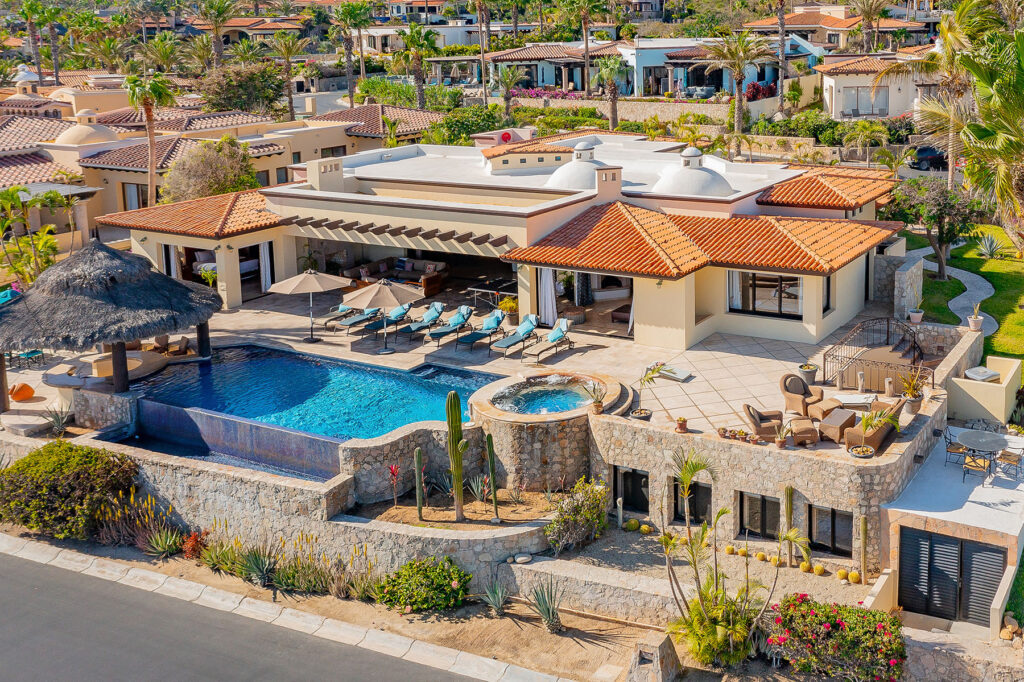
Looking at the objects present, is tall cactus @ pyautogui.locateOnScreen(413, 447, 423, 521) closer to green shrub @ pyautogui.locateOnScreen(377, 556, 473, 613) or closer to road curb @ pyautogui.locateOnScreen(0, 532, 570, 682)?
green shrub @ pyautogui.locateOnScreen(377, 556, 473, 613)

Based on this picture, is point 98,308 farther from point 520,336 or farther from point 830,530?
point 830,530

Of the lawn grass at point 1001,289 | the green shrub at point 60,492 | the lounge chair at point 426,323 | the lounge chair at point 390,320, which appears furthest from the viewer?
the lounge chair at point 426,323

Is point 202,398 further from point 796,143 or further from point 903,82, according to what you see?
point 903,82

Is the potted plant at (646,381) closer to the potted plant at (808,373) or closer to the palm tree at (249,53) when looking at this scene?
the potted plant at (808,373)

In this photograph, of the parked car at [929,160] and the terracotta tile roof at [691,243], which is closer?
the terracotta tile roof at [691,243]

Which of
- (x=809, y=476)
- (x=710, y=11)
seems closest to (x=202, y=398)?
(x=809, y=476)

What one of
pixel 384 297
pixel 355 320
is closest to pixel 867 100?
pixel 355 320

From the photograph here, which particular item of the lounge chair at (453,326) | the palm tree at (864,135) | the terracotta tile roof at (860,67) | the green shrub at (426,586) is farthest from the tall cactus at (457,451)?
the terracotta tile roof at (860,67)
